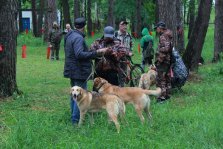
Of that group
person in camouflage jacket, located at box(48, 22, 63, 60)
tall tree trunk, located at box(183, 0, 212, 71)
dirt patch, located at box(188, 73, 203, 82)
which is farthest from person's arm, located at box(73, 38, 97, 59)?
person in camouflage jacket, located at box(48, 22, 63, 60)

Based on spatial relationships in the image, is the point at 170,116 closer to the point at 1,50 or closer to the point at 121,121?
the point at 121,121

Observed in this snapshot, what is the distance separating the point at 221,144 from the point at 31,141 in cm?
280

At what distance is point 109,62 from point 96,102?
1.88 metres

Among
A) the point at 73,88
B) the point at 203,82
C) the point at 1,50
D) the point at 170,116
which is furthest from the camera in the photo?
the point at 203,82

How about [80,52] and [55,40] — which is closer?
[80,52]

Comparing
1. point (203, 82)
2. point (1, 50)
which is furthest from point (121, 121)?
point (203, 82)

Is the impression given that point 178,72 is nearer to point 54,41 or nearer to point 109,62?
point 109,62

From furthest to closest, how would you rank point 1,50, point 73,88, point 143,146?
point 1,50, point 73,88, point 143,146

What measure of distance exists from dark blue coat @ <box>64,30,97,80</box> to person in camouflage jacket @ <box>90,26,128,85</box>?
1304mm

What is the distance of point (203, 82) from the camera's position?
15359mm

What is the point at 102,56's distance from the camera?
31.6ft

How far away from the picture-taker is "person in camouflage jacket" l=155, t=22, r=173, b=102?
11539 millimetres

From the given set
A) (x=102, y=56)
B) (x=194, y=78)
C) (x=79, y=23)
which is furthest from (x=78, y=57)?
(x=194, y=78)

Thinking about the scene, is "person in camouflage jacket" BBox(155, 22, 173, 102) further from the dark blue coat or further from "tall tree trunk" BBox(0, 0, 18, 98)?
"tall tree trunk" BBox(0, 0, 18, 98)
